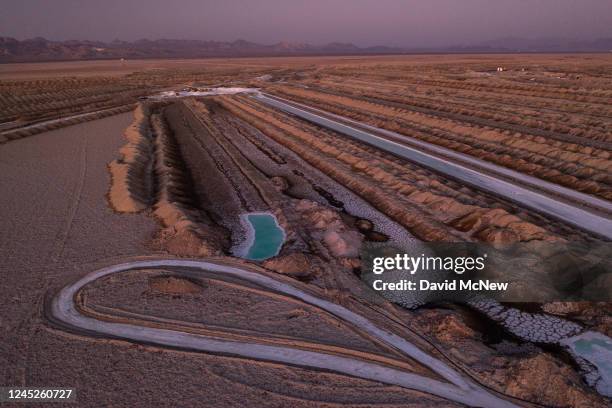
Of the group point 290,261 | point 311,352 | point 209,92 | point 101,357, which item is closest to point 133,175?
point 290,261

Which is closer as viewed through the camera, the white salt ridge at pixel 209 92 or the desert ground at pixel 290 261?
the desert ground at pixel 290 261

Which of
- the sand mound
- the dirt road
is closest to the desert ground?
the dirt road

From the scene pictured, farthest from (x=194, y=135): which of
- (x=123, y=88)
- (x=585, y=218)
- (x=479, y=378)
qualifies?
(x=123, y=88)

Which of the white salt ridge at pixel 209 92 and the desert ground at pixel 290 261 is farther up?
the white salt ridge at pixel 209 92

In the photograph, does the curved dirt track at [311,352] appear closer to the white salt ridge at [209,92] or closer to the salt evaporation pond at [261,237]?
the salt evaporation pond at [261,237]

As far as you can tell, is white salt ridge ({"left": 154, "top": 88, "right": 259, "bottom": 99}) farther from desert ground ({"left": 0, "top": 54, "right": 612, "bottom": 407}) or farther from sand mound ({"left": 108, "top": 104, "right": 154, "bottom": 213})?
desert ground ({"left": 0, "top": 54, "right": 612, "bottom": 407})

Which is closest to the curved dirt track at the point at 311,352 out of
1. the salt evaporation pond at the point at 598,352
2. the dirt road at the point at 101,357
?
the dirt road at the point at 101,357
